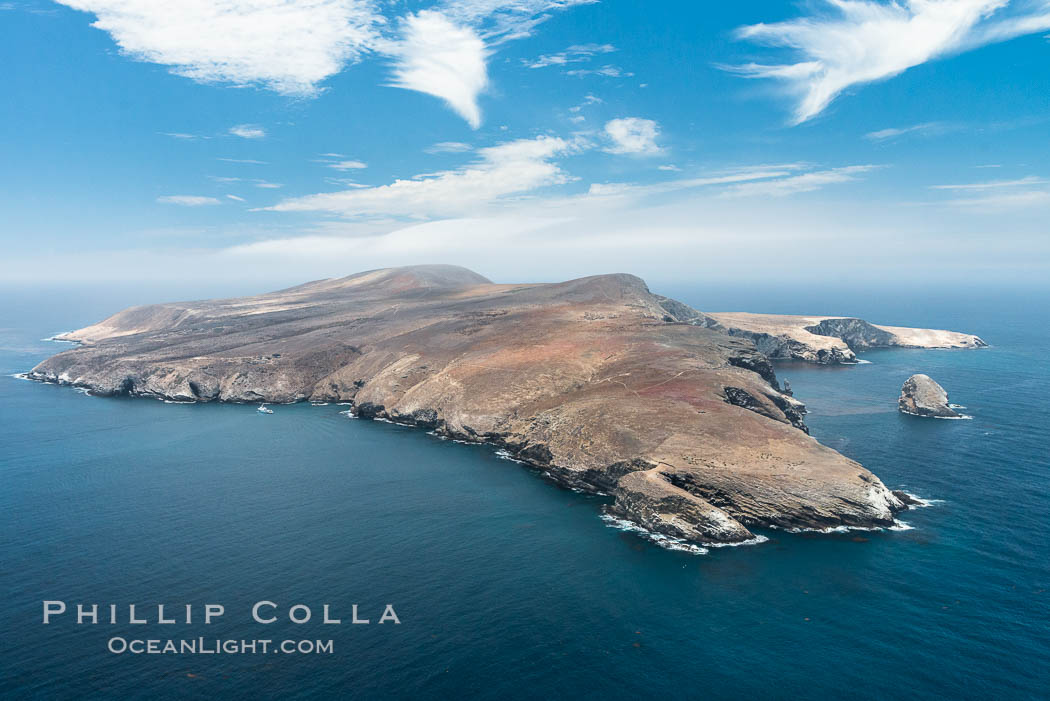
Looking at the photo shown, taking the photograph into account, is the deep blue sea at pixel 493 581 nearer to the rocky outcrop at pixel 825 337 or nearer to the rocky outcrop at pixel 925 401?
the rocky outcrop at pixel 925 401

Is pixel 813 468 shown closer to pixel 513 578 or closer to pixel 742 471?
pixel 742 471

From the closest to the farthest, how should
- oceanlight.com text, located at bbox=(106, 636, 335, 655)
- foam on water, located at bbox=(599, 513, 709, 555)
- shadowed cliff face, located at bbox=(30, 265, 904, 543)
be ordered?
oceanlight.com text, located at bbox=(106, 636, 335, 655) → foam on water, located at bbox=(599, 513, 709, 555) → shadowed cliff face, located at bbox=(30, 265, 904, 543)

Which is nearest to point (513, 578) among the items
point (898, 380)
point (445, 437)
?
point (445, 437)

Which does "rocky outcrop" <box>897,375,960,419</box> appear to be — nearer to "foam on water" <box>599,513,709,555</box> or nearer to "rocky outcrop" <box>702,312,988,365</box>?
"rocky outcrop" <box>702,312,988,365</box>

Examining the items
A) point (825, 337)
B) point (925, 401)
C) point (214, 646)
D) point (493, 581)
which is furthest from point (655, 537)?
point (825, 337)

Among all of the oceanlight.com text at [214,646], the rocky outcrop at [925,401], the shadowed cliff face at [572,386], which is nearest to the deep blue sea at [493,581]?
the oceanlight.com text at [214,646]

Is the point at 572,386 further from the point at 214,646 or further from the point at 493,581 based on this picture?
the point at 214,646

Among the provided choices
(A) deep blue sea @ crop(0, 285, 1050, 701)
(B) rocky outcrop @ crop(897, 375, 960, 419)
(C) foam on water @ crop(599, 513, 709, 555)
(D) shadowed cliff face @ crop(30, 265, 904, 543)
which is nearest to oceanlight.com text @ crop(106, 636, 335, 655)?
(A) deep blue sea @ crop(0, 285, 1050, 701)
